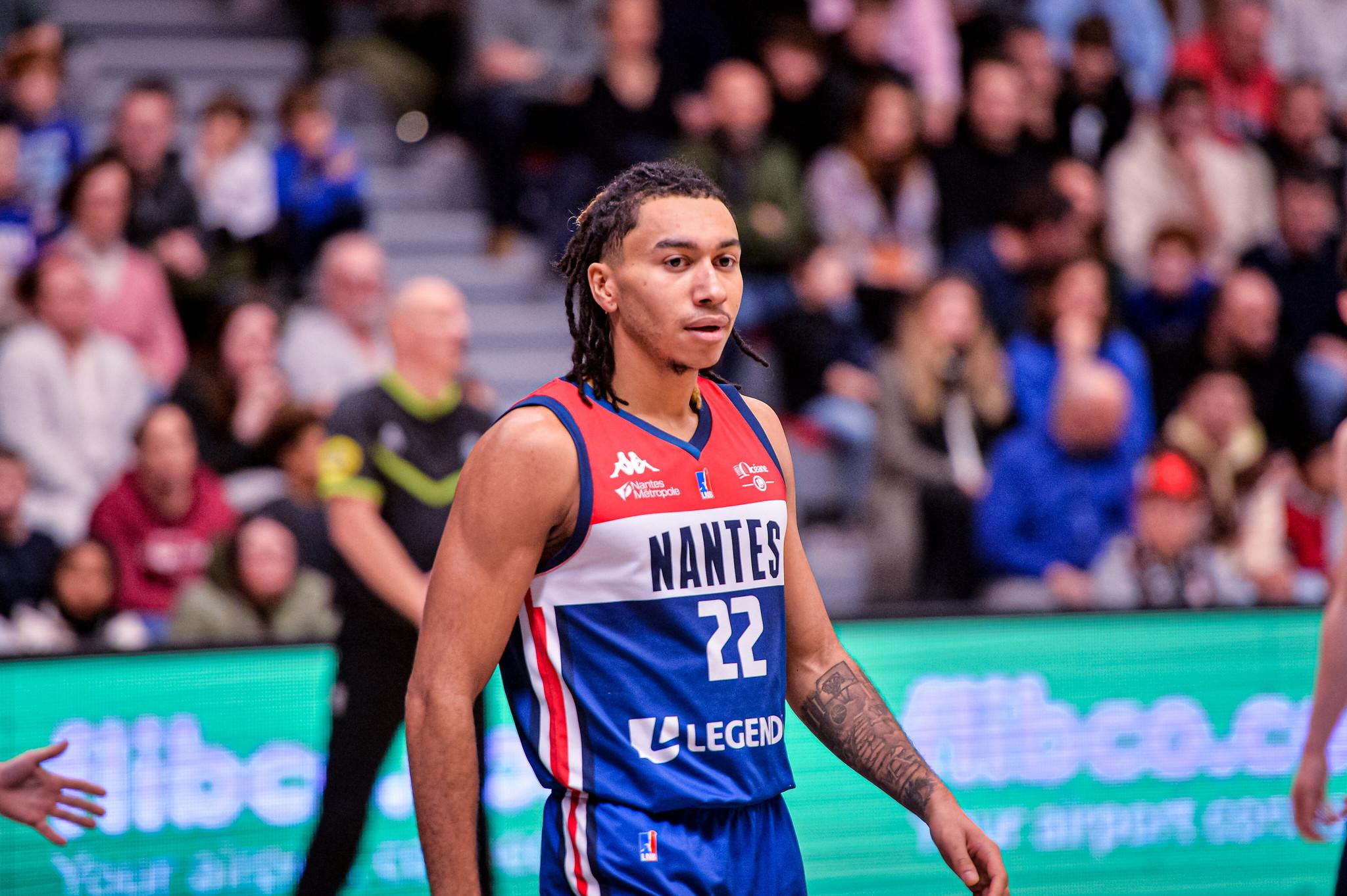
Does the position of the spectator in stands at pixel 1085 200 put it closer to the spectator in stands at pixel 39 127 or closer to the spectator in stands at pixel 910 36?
the spectator in stands at pixel 910 36

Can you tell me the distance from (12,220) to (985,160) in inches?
231

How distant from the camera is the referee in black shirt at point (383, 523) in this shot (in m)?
5.40

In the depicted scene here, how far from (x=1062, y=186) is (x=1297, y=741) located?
5139mm

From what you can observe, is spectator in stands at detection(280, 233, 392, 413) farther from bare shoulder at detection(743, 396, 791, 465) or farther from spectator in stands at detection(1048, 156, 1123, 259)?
bare shoulder at detection(743, 396, 791, 465)

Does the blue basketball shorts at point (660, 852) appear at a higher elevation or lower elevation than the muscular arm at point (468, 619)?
lower

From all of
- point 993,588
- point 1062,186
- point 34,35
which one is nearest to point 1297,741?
point 993,588

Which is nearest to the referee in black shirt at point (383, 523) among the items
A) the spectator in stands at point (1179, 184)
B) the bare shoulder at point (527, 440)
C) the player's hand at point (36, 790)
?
the player's hand at point (36, 790)

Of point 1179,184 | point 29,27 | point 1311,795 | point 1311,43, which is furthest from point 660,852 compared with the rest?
point 1311,43

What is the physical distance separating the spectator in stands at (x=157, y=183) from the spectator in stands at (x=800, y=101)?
374 cm

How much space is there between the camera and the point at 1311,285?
33.8ft

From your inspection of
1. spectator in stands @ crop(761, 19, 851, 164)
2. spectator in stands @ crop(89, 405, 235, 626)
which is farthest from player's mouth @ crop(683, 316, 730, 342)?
spectator in stands @ crop(761, 19, 851, 164)

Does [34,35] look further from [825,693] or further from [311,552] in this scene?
[825,693]

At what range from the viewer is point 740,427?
349 centimetres

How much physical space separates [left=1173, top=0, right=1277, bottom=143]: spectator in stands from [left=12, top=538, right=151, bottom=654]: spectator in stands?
823 cm
